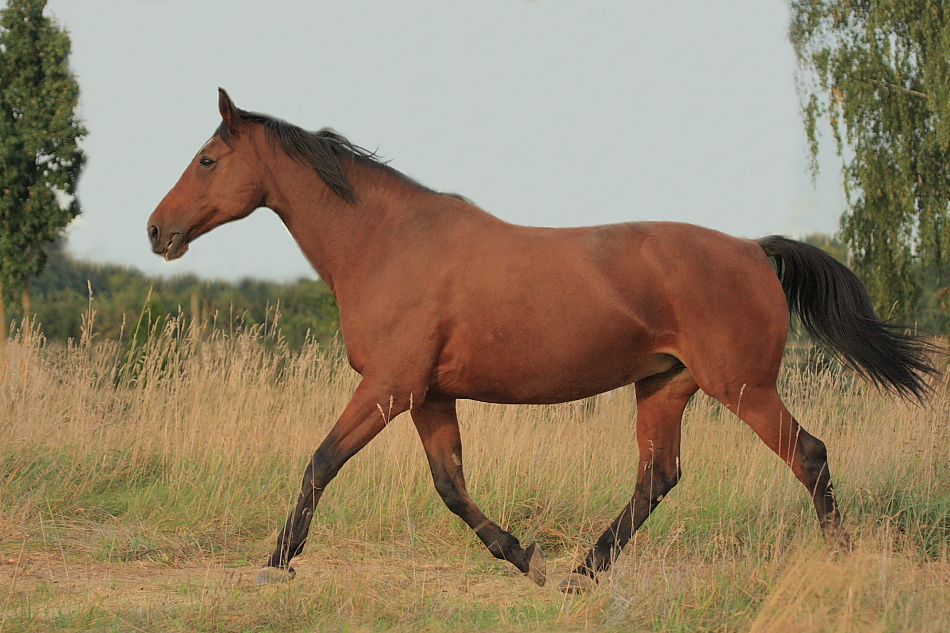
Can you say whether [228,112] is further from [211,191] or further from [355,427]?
[355,427]

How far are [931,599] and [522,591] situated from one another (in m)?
1.88

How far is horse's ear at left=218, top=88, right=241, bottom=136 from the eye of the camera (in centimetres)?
434

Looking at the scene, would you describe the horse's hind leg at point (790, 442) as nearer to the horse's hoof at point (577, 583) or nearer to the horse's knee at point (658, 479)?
the horse's knee at point (658, 479)

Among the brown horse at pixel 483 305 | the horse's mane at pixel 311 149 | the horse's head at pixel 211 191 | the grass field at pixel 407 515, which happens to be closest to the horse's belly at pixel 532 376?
the brown horse at pixel 483 305

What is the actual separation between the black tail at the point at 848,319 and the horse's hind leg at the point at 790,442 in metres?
0.76

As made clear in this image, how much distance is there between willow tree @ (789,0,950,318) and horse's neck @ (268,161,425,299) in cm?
1317

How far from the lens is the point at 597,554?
175 inches

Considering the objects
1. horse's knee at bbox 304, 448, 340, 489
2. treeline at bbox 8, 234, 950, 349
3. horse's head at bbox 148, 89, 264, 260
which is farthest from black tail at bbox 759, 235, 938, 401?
treeline at bbox 8, 234, 950, 349

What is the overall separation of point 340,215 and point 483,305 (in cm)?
96

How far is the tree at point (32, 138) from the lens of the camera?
14781 millimetres

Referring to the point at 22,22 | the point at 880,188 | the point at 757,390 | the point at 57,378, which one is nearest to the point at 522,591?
the point at 757,390

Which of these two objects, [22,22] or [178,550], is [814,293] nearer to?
[178,550]

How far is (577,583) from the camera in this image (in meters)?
4.11

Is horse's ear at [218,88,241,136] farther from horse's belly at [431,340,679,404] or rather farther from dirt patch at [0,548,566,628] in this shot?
dirt patch at [0,548,566,628]
